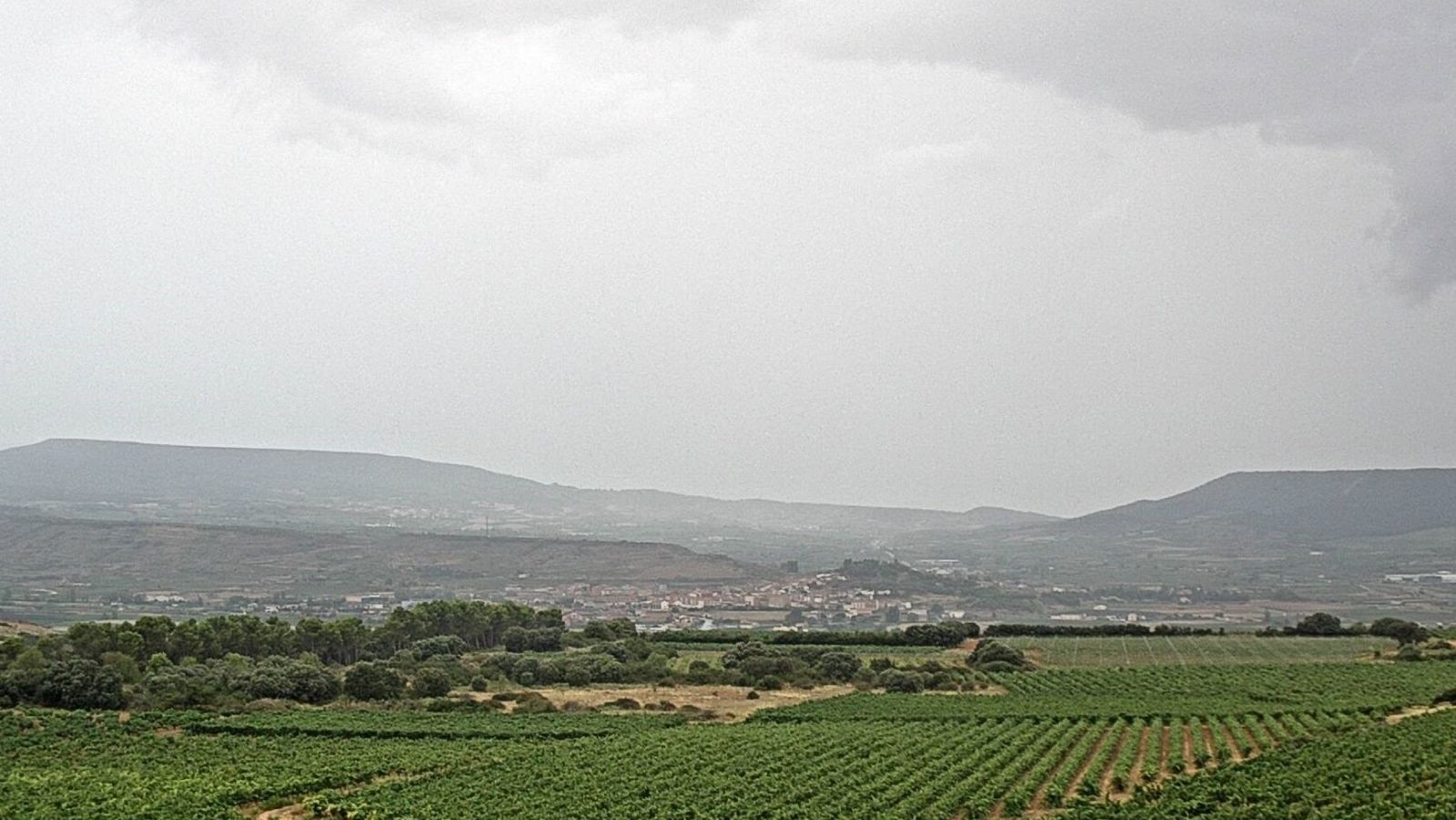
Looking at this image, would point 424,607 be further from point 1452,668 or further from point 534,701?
point 1452,668

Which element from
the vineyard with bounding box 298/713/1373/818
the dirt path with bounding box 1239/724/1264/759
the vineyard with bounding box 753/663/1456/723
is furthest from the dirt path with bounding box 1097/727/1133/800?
the vineyard with bounding box 753/663/1456/723

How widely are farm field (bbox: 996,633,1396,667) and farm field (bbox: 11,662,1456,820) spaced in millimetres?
13872

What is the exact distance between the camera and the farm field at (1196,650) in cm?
7494

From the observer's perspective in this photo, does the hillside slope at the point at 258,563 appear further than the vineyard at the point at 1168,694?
Yes

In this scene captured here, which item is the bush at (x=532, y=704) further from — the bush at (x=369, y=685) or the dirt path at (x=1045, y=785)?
the dirt path at (x=1045, y=785)

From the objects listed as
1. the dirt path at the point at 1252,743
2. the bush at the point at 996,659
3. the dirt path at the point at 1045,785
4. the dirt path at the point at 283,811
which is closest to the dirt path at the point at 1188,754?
the dirt path at the point at 1252,743

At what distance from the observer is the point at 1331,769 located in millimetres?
33344

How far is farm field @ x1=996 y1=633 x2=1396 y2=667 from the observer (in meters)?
74.9

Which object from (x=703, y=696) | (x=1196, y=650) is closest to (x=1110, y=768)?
(x=703, y=696)

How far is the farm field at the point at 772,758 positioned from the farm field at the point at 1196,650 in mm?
13872

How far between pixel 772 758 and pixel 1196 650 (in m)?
50.8

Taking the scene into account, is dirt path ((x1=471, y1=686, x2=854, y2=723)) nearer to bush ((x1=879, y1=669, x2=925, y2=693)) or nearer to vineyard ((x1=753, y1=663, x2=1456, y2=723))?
bush ((x1=879, y1=669, x2=925, y2=693))

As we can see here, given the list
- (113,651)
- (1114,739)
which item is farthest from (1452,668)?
(113,651)

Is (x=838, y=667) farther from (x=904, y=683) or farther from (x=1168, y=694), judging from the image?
(x=1168, y=694)
